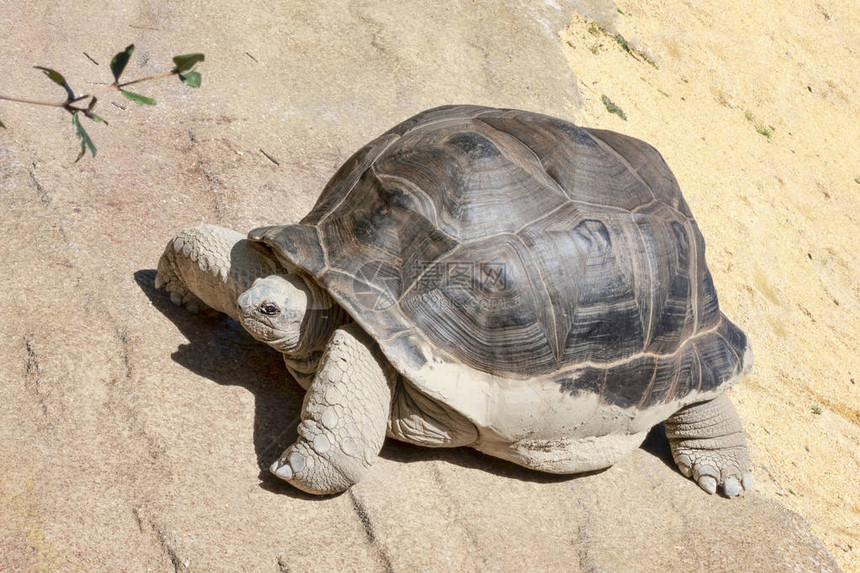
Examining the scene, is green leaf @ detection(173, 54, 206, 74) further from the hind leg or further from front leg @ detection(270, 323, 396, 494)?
the hind leg

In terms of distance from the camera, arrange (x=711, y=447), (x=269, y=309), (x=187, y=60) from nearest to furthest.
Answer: (x=187, y=60) < (x=269, y=309) < (x=711, y=447)

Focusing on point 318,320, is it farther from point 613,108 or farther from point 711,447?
point 613,108

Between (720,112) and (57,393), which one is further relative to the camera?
(720,112)

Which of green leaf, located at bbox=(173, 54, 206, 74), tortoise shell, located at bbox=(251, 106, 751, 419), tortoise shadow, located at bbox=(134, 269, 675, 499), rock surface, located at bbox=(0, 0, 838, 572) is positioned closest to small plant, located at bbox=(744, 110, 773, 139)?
rock surface, located at bbox=(0, 0, 838, 572)

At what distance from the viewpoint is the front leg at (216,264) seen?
3.53m

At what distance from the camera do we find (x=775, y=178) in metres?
7.72

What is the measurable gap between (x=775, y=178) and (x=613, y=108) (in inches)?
74.7

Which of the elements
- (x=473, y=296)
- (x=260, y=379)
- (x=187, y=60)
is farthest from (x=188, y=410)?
(x=187, y=60)

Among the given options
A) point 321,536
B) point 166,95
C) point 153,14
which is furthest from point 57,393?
point 153,14

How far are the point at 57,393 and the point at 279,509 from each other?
1.03 metres

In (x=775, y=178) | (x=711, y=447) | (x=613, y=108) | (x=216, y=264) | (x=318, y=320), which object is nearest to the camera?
(x=318, y=320)

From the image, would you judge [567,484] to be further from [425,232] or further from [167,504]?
[167,504]

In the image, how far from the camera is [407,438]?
3.38 m

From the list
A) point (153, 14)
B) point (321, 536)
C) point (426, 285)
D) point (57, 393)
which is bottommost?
point (153, 14)
